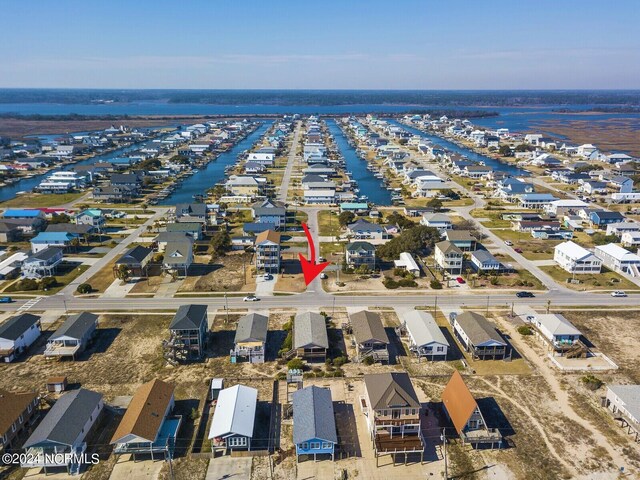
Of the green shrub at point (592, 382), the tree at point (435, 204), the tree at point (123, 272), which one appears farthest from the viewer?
the tree at point (435, 204)

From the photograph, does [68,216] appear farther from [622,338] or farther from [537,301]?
[622,338]

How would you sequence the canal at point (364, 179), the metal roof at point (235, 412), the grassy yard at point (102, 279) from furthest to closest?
the canal at point (364, 179)
the grassy yard at point (102, 279)
the metal roof at point (235, 412)

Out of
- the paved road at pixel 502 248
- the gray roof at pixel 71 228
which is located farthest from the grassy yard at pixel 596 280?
the gray roof at pixel 71 228

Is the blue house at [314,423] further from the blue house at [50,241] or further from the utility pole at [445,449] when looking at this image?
the blue house at [50,241]

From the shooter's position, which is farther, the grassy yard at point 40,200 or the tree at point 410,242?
the grassy yard at point 40,200

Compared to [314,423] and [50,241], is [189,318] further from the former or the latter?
[50,241]

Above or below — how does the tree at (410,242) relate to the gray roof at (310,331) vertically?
above

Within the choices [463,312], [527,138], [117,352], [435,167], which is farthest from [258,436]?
[527,138]
